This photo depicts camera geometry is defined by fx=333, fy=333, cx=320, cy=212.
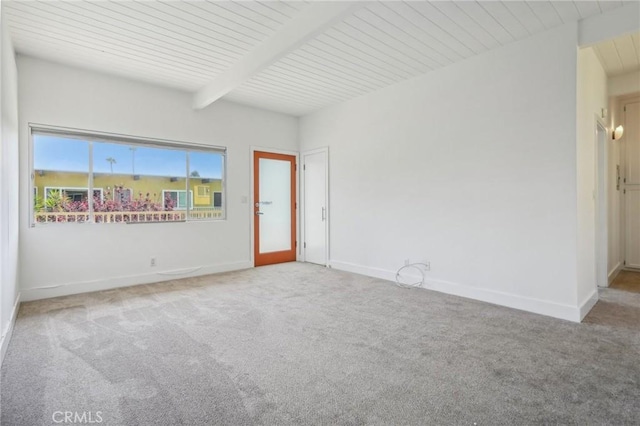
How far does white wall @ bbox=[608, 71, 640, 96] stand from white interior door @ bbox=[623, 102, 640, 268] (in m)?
0.92

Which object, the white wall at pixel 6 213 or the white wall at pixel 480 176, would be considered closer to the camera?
the white wall at pixel 6 213

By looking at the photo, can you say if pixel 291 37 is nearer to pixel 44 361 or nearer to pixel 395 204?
pixel 395 204

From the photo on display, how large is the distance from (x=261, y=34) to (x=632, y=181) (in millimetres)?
5772

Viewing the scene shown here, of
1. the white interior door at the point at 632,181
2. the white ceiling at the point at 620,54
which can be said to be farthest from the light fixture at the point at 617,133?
the white ceiling at the point at 620,54

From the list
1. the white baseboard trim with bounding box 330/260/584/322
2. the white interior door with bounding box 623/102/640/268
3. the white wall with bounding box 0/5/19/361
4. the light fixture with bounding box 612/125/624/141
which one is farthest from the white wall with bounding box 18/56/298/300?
the white interior door with bounding box 623/102/640/268

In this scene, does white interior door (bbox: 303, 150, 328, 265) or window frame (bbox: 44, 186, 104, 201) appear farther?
white interior door (bbox: 303, 150, 328, 265)

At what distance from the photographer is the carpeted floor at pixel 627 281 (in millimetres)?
4184

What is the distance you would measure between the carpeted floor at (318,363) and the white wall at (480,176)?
0.48m

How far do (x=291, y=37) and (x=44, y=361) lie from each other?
10.6ft

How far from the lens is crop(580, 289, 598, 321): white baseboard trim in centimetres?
317

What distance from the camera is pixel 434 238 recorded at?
4.20 m

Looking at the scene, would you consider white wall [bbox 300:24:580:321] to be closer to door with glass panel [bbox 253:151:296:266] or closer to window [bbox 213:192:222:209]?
door with glass panel [bbox 253:151:296:266]

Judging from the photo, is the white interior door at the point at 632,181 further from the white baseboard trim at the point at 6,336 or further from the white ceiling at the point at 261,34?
the white baseboard trim at the point at 6,336

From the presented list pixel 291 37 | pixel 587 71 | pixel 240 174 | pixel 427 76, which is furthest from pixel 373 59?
pixel 240 174
